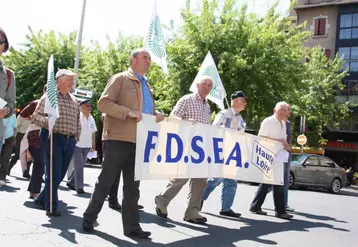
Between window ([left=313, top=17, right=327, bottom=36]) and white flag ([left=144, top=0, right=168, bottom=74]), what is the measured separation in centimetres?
3725

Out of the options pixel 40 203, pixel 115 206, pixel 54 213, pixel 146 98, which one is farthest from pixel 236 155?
pixel 40 203

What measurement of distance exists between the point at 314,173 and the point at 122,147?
50.7 feet

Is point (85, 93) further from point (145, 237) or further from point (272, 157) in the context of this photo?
point (145, 237)

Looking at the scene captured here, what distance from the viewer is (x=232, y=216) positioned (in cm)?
776

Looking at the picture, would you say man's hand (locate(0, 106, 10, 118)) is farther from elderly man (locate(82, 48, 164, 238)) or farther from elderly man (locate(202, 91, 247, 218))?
elderly man (locate(202, 91, 247, 218))

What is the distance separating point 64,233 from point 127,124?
136 centimetres

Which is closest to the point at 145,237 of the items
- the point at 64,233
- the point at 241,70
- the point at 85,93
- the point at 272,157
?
the point at 64,233

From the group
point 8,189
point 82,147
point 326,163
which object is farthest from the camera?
point 326,163

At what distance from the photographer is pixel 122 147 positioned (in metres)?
5.43

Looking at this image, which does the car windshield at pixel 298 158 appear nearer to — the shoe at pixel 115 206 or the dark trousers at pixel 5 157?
the dark trousers at pixel 5 157

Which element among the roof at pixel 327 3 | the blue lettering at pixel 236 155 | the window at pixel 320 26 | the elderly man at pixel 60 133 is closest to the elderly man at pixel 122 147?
the elderly man at pixel 60 133

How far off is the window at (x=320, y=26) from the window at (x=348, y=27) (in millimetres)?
1484

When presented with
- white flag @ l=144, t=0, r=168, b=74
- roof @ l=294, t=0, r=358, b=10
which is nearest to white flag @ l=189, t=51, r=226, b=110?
white flag @ l=144, t=0, r=168, b=74

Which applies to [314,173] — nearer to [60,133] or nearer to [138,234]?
[60,133]
